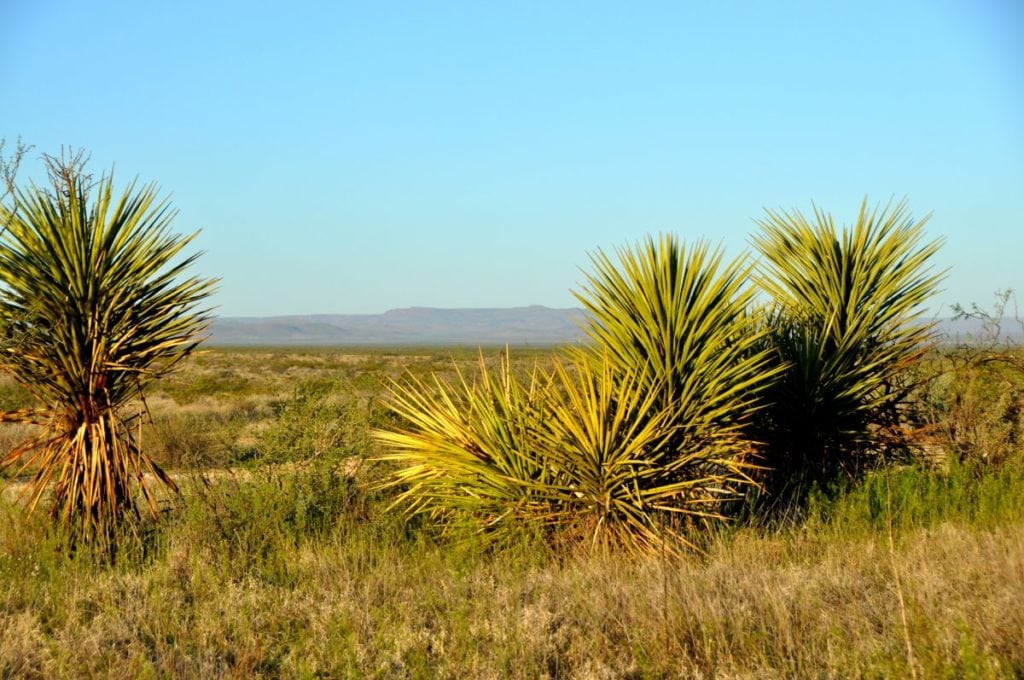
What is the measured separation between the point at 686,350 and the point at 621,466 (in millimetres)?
1095

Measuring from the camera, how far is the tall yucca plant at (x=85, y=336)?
22.8 feet

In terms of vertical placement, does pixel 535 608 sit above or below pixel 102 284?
below

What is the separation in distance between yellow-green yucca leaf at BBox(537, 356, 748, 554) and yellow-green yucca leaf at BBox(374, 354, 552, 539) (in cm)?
17

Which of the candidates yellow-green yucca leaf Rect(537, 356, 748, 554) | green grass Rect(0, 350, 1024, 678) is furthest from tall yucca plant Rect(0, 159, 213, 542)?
yellow-green yucca leaf Rect(537, 356, 748, 554)

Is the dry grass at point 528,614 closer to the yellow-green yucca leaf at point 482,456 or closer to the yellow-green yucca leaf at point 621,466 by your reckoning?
the yellow-green yucca leaf at point 621,466

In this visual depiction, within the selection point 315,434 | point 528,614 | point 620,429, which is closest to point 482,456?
point 620,429

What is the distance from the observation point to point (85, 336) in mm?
7055

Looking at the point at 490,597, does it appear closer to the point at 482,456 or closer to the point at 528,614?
the point at 528,614

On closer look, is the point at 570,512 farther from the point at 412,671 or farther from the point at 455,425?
the point at 412,671

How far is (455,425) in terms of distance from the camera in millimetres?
7453

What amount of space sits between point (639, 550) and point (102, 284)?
177 inches

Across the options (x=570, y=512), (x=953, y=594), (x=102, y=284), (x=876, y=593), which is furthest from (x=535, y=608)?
(x=102, y=284)

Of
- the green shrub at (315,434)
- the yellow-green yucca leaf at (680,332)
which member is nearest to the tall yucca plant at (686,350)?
→ the yellow-green yucca leaf at (680,332)

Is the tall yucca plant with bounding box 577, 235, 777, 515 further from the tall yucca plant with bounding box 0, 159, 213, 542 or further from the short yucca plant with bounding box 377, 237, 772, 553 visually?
the tall yucca plant with bounding box 0, 159, 213, 542
